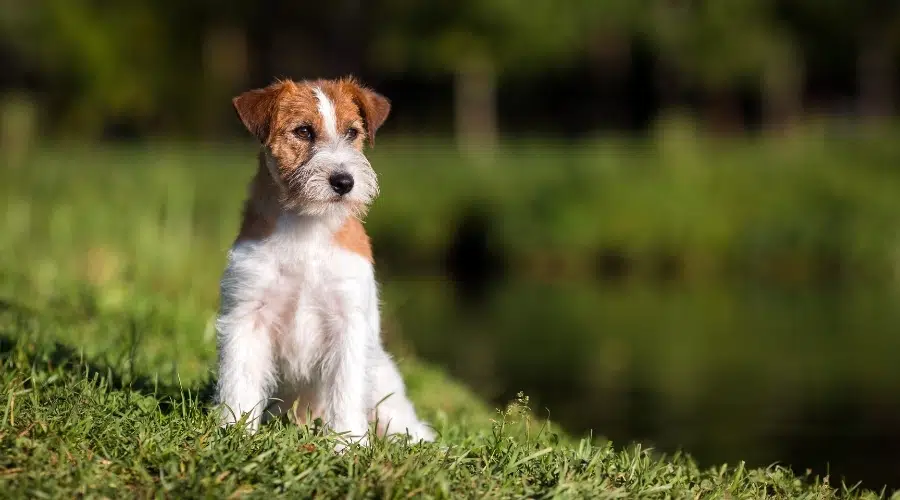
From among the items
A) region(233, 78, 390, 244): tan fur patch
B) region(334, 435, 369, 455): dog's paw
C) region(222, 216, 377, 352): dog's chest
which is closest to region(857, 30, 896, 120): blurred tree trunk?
region(233, 78, 390, 244): tan fur patch

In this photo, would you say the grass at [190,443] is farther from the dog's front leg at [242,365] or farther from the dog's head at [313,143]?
the dog's head at [313,143]

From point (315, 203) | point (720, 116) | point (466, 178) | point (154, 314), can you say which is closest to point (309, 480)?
point (315, 203)

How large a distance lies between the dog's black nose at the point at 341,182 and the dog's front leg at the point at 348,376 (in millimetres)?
613

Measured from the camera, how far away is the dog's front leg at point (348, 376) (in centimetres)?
575

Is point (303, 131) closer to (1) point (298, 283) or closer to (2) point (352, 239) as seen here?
(2) point (352, 239)

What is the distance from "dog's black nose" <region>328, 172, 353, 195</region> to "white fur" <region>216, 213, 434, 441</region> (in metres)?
0.20

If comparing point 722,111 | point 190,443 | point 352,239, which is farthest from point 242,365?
point 722,111

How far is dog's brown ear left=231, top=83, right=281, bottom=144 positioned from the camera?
5918 mm

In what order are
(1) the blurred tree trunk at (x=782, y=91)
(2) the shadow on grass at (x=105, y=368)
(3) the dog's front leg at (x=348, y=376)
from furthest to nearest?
1. (1) the blurred tree trunk at (x=782, y=91)
2. (2) the shadow on grass at (x=105, y=368)
3. (3) the dog's front leg at (x=348, y=376)

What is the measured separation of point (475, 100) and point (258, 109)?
130 ft

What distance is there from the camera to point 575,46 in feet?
136

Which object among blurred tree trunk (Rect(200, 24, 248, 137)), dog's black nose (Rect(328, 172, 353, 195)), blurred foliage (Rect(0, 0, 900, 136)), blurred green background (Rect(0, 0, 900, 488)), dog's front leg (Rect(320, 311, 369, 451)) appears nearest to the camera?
dog's black nose (Rect(328, 172, 353, 195))

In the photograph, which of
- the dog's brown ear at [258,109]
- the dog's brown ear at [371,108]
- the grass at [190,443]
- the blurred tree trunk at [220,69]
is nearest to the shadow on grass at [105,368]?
the grass at [190,443]

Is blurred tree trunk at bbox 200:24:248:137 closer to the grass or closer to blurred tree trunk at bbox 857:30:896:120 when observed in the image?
blurred tree trunk at bbox 857:30:896:120
